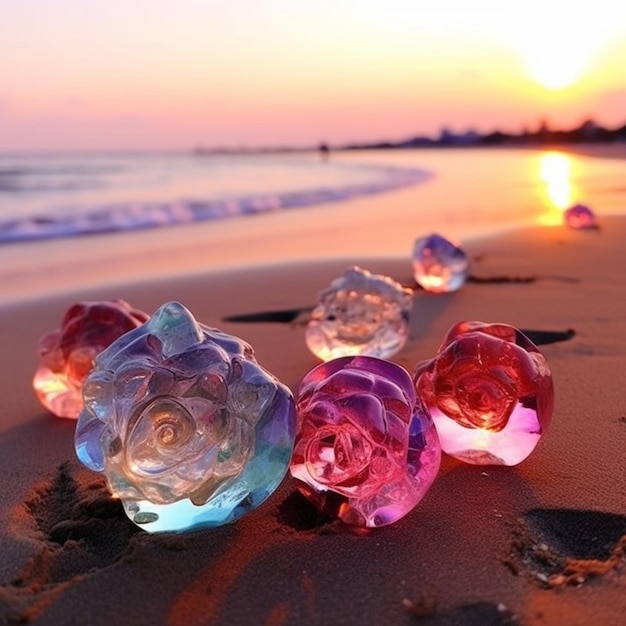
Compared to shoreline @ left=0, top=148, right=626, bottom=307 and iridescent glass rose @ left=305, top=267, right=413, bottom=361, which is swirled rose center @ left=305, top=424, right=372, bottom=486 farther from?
shoreline @ left=0, top=148, right=626, bottom=307

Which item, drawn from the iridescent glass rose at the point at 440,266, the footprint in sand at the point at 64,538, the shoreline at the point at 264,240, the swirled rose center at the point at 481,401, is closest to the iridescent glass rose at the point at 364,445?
the swirled rose center at the point at 481,401

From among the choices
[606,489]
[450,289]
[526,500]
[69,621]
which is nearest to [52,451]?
[69,621]

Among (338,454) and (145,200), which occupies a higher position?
(338,454)

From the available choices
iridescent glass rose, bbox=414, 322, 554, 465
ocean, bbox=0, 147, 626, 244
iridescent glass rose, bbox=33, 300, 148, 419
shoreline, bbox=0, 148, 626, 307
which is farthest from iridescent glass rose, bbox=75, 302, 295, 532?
ocean, bbox=0, 147, 626, 244

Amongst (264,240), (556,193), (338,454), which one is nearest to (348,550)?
(338,454)

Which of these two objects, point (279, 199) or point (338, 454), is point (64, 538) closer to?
point (338, 454)
